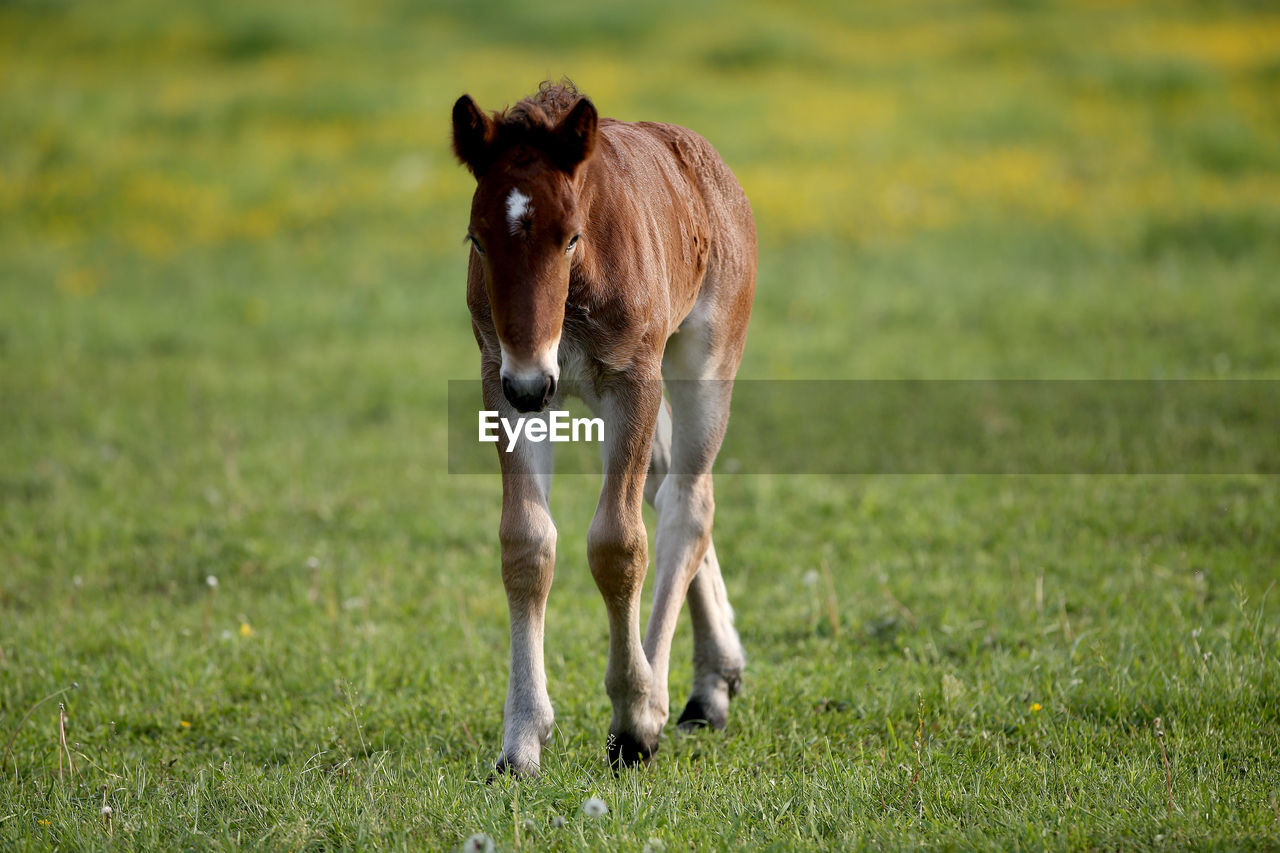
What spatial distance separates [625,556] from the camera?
12.7ft

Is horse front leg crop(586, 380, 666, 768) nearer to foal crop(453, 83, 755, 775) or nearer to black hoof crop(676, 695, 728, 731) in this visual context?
foal crop(453, 83, 755, 775)

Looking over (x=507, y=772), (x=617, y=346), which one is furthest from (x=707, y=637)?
(x=617, y=346)

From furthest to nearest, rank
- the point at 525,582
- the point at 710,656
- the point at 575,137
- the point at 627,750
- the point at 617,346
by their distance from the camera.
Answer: the point at 710,656, the point at 627,750, the point at 525,582, the point at 617,346, the point at 575,137

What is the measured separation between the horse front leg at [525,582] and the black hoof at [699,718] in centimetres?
70

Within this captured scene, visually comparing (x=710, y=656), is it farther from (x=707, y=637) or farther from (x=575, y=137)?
(x=575, y=137)

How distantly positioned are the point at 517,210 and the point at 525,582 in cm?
118

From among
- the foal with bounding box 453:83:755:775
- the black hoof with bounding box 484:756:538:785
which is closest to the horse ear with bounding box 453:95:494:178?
the foal with bounding box 453:83:755:775

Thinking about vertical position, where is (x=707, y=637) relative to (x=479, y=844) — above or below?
above

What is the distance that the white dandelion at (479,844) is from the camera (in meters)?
3.06

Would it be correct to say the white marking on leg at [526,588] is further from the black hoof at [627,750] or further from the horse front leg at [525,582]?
the black hoof at [627,750]

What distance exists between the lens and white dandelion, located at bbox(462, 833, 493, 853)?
3.06 m

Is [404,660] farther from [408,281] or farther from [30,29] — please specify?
[30,29]

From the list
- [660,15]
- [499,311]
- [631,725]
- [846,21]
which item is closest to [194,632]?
[631,725]

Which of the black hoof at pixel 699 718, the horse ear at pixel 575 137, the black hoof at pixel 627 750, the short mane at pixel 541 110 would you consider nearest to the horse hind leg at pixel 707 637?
the black hoof at pixel 699 718
